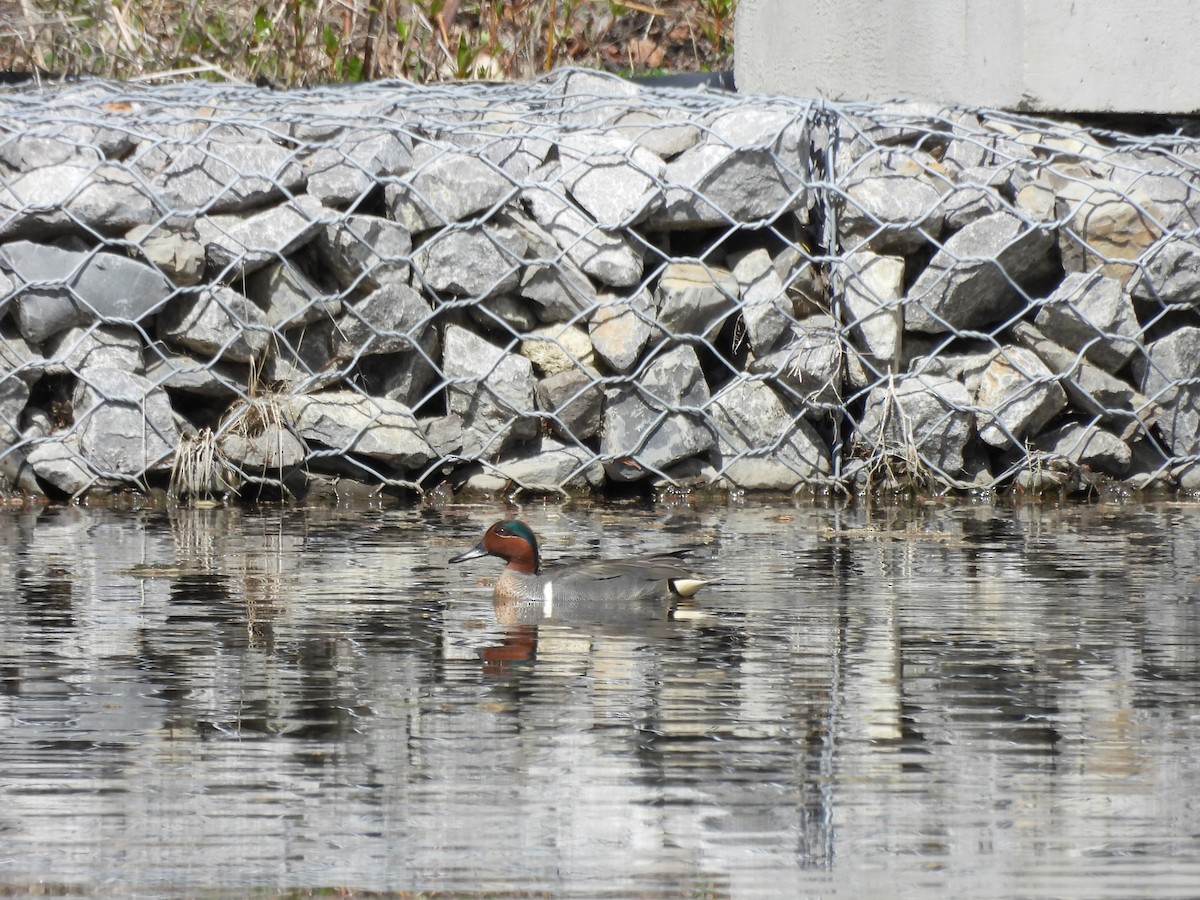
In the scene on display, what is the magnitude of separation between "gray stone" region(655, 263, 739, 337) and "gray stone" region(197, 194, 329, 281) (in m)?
1.46

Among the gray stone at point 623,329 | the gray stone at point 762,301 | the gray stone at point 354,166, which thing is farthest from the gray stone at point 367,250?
the gray stone at point 762,301

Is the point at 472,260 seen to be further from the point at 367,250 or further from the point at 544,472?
the point at 544,472

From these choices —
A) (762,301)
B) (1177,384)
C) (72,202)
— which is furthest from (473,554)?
(1177,384)

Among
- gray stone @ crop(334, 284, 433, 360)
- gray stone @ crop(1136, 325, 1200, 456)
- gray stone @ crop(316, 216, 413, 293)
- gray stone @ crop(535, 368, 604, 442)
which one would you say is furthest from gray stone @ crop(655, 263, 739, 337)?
gray stone @ crop(1136, 325, 1200, 456)

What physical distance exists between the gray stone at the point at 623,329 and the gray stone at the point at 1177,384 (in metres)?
2.18

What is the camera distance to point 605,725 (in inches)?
152

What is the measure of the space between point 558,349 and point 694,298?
24.2 inches

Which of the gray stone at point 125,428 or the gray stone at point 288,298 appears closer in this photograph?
the gray stone at point 125,428

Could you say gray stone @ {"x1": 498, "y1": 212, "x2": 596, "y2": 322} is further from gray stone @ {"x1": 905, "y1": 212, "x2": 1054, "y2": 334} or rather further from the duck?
the duck

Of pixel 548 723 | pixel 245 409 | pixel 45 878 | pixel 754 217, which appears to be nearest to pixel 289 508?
pixel 245 409

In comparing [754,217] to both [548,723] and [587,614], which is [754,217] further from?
[548,723]

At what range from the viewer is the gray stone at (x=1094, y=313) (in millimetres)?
7762

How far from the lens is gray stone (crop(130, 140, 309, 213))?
24.9 ft

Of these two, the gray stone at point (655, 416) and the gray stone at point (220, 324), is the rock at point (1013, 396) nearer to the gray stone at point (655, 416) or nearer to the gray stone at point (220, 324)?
the gray stone at point (655, 416)
